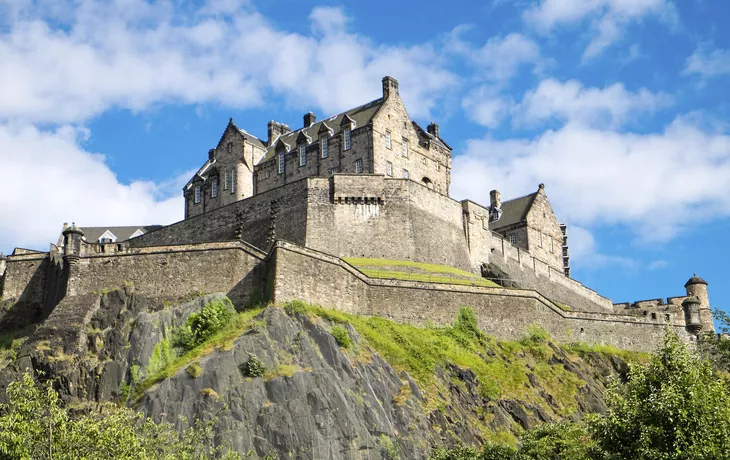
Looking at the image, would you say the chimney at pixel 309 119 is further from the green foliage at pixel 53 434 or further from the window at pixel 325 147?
the green foliage at pixel 53 434

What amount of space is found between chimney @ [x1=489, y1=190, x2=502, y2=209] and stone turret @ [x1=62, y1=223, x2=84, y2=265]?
4573 centimetres

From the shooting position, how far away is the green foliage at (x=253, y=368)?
50.5m

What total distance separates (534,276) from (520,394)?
27.6 metres

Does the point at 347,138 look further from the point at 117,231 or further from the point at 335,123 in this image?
the point at 117,231

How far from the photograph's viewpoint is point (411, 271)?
225ft

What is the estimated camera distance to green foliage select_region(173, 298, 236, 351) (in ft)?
179

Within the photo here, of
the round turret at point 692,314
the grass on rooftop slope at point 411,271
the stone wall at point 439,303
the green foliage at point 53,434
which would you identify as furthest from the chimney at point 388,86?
the green foliage at point 53,434

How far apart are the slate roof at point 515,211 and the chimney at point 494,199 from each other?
65 cm

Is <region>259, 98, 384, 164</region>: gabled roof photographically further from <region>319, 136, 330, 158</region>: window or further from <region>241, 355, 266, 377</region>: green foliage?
<region>241, 355, 266, 377</region>: green foliage

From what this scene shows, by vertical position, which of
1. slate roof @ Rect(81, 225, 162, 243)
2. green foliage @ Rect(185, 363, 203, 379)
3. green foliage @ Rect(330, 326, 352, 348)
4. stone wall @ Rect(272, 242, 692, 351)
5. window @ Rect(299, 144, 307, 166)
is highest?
window @ Rect(299, 144, 307, 166)

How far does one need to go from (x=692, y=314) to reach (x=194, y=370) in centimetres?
4311

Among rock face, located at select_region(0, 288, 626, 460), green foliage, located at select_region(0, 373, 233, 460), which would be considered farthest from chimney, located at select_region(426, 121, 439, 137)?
green foliage, located at select_region(0, 373, 233, 460)

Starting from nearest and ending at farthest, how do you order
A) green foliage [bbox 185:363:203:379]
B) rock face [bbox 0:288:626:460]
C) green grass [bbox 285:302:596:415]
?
rock face [bbox 0:288:626:460] < green foliage [bbox 185:363:203:379] < green grass [bbox 285:302:596:415]

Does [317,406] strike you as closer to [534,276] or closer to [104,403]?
[104,403]
